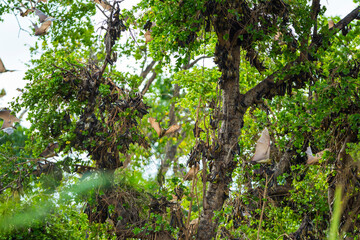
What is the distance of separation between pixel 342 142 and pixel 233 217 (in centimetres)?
166

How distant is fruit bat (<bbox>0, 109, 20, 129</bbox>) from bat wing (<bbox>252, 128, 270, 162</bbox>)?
3076mm

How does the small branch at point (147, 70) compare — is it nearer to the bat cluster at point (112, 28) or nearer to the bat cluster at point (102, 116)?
the bat cluster at point (102, 116)

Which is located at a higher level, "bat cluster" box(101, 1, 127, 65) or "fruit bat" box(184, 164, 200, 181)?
"bat cluster" box(101, 1, 127, 65)

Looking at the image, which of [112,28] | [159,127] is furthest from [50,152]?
[112,28]

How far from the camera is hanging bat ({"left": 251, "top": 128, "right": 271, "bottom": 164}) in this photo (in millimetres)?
5707

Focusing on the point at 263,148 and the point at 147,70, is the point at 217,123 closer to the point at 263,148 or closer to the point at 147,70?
the point at 263,148

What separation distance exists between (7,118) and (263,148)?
3279 millimetres

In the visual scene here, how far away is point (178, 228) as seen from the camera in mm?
6254

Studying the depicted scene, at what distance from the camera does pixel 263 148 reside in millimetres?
5738

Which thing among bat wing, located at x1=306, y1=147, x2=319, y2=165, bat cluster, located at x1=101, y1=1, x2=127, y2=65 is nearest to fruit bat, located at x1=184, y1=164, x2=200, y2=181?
bat wing, located at x1=306, y1=147, x2=319, y2=165

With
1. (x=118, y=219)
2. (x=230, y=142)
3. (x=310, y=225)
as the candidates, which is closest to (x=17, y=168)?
(x=118, y=219)

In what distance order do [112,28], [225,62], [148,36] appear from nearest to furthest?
[112,28] < [148,36] < [225,62]

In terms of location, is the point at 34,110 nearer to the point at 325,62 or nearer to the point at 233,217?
the point at 233,217

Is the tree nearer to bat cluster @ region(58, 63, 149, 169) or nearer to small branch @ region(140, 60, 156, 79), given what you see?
bat cluster @ region(58, 63, 149, 169)
